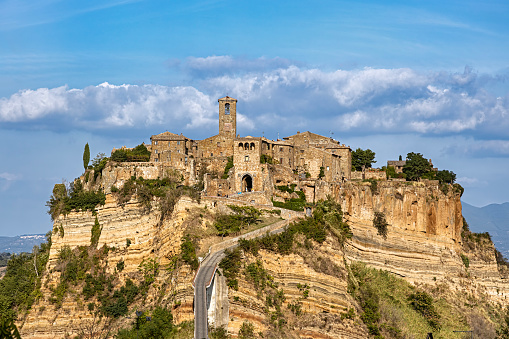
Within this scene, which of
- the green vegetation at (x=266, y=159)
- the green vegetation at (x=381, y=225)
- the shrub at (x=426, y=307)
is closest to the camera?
the shrub at (x=426, y=307)

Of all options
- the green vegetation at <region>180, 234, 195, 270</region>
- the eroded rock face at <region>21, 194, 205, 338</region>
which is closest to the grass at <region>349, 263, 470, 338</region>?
the green vegetation at <region>180, 234, 195, 270</region>

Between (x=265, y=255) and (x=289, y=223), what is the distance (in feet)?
20.7

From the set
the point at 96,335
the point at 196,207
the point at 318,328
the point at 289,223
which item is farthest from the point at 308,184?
the point at 96,335

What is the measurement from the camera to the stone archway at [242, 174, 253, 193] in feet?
230

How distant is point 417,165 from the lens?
76.9m

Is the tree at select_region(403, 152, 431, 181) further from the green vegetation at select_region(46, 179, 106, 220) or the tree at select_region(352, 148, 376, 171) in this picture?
the green vegetation at select_region(46, 179, 106, 220)

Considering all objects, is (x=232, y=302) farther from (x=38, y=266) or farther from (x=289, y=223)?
(x=38, y=266)

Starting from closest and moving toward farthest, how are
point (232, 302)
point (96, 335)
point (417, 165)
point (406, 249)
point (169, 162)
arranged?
1. point (232, 302)
2. point (96, 335)
3. point (406, 249)
4. point (169, 162)
5. point (417, 165)

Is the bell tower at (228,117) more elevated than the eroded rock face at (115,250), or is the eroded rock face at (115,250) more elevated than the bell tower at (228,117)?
the bell tower at (228,117)

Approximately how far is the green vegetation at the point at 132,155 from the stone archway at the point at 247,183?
1131 centimetres

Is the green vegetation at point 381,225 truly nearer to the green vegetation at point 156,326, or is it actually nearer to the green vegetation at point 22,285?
the green vegetation at point 156,326

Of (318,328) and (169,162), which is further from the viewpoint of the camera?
(169,162)

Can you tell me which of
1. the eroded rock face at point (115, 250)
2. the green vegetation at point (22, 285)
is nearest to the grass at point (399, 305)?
the eroded rock face at point (115, 250)

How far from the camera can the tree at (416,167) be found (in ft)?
251
